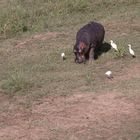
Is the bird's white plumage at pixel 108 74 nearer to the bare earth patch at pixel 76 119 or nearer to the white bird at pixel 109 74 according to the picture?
the white bird at pixel 109 74

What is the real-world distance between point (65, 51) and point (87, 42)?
103 centimetres

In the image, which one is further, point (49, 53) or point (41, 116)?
point (49, 53)

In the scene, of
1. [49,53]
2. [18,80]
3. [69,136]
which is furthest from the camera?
[49,53]

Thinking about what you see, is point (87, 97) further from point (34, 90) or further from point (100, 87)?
point (34, 90)

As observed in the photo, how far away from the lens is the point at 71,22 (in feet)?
45.6

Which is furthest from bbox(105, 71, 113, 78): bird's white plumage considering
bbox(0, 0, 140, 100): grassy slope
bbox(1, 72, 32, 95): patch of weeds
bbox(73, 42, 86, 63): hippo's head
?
bbox(1, 72, 32, 95): patch of weeds

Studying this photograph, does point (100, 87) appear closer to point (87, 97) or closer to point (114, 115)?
point (87, 97)

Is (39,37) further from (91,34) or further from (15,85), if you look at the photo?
(15,85)

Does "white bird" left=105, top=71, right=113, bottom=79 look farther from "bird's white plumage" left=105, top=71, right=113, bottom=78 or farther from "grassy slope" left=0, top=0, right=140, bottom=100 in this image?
"grassy slope" left=0, top=0, right=140, bottom=100

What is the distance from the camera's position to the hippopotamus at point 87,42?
416 inches

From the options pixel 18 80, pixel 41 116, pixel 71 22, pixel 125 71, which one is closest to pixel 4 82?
pixel 18 80

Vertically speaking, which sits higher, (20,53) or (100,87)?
(100,87)

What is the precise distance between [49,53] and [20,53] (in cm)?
70

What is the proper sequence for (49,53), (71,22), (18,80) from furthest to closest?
(71,22) < (49,53) < (18,80)
